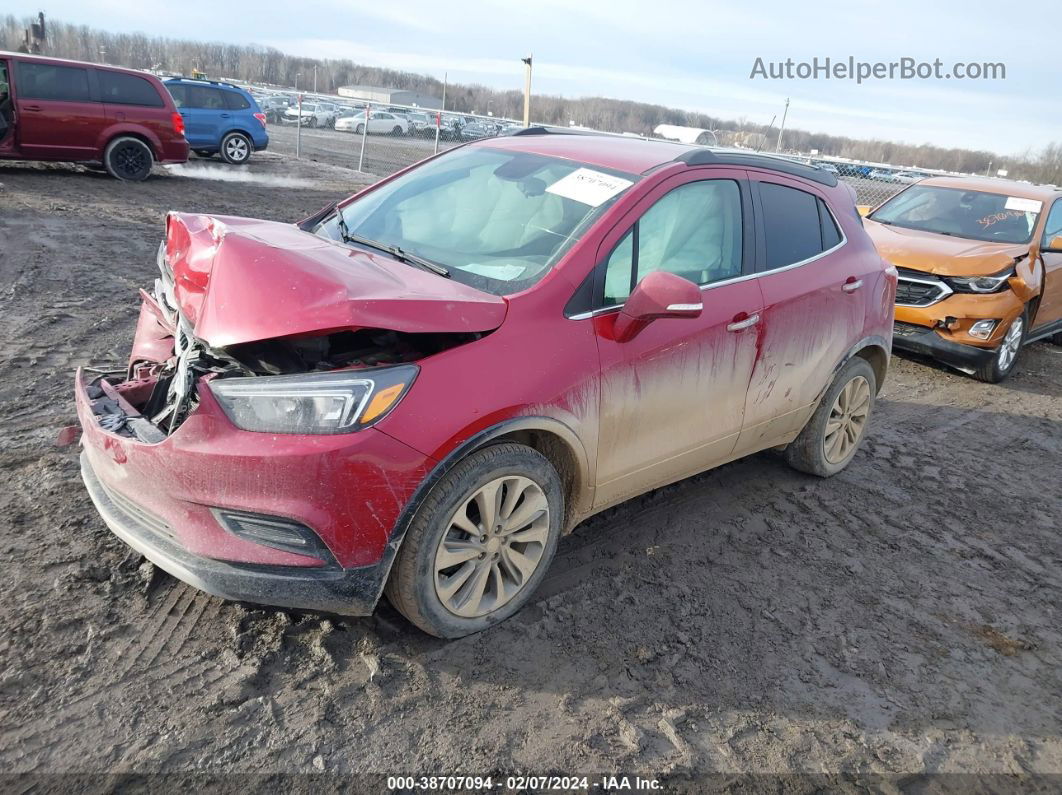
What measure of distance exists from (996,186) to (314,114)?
31.0 meters

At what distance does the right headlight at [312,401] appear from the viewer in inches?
97.3

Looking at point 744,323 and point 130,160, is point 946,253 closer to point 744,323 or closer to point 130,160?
point 744,323

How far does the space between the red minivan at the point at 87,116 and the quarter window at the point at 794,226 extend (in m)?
12.1

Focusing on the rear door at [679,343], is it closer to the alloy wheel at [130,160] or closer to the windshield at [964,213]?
the windshield at [964,213]

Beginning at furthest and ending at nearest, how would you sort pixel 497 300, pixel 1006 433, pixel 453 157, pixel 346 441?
pixel 1006 433
pixel 453 157
pixel 497 300
pixel 346 441

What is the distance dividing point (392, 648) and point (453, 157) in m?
2.51

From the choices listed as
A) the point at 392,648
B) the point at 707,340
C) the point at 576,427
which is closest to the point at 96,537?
the point at 392,648

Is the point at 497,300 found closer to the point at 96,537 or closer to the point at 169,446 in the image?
the point at 169,446

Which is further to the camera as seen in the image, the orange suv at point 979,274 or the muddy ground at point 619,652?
the orange suv at point 979,274

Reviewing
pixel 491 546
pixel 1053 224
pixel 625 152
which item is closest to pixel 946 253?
pixel 1053 224

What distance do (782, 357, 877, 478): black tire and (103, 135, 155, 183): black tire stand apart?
486 inches

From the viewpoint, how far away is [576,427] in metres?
3.01

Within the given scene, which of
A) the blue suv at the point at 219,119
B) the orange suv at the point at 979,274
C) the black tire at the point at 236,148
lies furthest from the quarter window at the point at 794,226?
the black tire at the point at 236,148

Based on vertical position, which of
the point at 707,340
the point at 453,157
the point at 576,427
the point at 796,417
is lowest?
the point at 796,417
